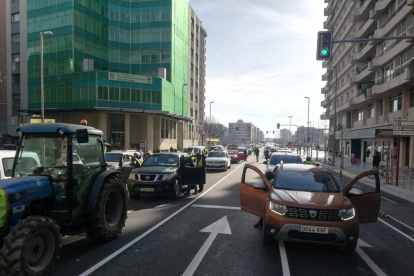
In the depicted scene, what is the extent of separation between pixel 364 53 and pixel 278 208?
37664mm

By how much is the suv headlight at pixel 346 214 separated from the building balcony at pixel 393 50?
921 inches

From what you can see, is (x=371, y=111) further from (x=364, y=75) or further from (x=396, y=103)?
(x=396, y=103)

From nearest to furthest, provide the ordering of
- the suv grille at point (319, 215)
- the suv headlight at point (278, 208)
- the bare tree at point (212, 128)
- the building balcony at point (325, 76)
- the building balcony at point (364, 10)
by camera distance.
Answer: the suv grille at point (319, 215) < the suv headlight at point (278, 208) < the building balcony at point (364, 10) < the building balcony at point (325, 76) < the bare tree at point (212, 128)

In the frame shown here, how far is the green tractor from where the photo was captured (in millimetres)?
3951

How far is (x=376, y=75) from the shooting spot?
3169cm

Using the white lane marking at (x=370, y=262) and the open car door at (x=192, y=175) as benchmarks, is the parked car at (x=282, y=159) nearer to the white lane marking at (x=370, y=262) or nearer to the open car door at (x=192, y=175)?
the open car door at (x=192, y=175)

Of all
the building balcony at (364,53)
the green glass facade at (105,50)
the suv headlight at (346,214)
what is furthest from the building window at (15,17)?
the suv headlight at (346,214)

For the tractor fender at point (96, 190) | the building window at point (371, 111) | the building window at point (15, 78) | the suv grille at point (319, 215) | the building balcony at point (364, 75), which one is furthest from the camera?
the building window at point (15, 78)

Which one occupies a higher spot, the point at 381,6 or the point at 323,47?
the point at 381,6

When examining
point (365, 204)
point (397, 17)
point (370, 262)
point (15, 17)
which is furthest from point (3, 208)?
point (15, 17)

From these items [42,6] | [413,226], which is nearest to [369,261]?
[413,226]

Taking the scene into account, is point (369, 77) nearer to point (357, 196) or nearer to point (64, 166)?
point (357, 196)

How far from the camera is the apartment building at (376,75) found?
2392cm

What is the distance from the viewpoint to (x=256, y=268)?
480 cm
